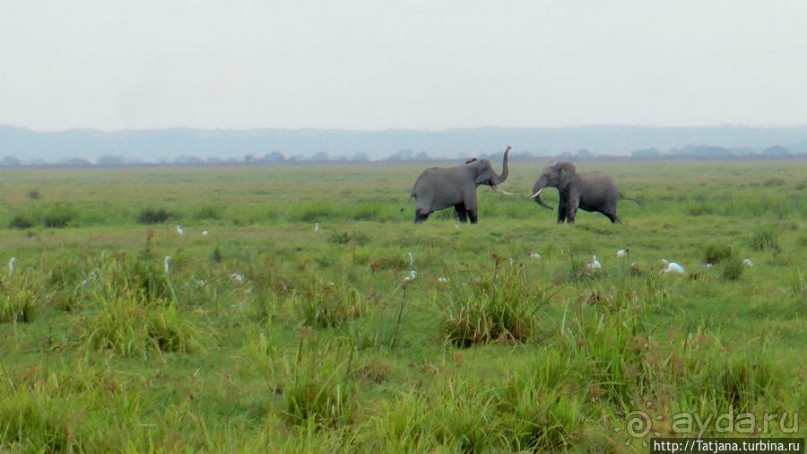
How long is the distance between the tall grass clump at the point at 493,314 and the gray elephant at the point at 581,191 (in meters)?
11.9

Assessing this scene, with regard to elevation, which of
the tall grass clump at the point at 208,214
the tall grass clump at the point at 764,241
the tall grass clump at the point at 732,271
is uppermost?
the tall grass clump at the point at 732,271

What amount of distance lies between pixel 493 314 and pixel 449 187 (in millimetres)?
12099

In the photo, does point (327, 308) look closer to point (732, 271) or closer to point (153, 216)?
point (732, 271)

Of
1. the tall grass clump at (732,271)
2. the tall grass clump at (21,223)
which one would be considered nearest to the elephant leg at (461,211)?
the tall grass clump at (21,223)

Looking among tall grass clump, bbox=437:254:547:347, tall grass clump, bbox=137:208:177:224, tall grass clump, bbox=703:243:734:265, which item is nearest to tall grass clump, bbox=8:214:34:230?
tall grass clump, bbox=137:208:177:224

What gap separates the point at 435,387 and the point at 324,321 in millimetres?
2643

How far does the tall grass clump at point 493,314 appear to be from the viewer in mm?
7734

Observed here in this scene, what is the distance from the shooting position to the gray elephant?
65.1 feet

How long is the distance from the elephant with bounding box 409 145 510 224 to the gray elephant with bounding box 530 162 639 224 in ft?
3.64

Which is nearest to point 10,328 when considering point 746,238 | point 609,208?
point 746,238

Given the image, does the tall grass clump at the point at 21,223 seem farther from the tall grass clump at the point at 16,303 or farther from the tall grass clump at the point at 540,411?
the tall grass clump at the point at 540,411

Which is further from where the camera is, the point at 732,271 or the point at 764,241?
the point at 764,241

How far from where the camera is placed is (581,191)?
65.3 feet

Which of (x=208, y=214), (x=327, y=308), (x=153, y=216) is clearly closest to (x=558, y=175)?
(x=208, y=214)
